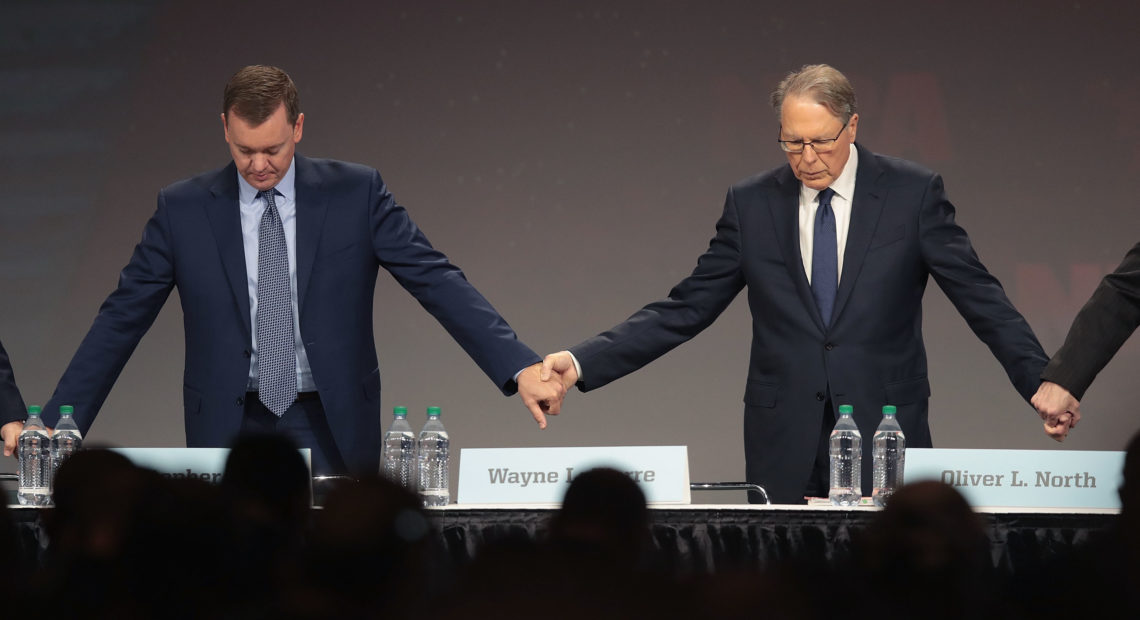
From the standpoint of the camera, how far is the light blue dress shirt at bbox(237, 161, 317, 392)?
378cm

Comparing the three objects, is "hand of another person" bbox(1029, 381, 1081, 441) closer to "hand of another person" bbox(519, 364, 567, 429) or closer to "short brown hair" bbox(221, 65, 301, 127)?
"hand of another person" bbox(519, 364, 567, 429)

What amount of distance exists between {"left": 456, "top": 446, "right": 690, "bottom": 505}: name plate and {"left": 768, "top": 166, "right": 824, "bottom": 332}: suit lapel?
0.81 metres

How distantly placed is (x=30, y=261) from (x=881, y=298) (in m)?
4.25

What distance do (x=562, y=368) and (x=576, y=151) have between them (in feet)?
7.72

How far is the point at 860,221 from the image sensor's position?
388 centimetres

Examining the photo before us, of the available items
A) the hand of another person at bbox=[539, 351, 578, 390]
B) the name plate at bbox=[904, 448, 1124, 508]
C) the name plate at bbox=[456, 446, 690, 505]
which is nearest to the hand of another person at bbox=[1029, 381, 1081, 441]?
the name plate at bbox=[904, 448, 1124, 508]

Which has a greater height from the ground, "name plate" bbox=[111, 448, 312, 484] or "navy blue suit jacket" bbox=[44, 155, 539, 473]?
"navy blue suit jacket" bbox=[44, 155, 539, 473]

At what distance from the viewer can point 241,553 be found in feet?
6.23

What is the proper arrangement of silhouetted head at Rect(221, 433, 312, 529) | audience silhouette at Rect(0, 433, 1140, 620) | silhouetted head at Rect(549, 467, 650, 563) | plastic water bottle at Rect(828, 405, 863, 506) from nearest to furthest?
audience silhouette at Rect(0, 433, 1140, 620)
silhouetted head at Rect(549, 467, 650, 563)
silhouetted head at Rect(221, 433, 312, 529)
plastic water bottle at Rect(828, 405, 863, 506)

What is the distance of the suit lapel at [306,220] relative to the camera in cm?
382

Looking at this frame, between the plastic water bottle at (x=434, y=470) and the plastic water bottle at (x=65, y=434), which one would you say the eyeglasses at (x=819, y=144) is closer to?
the plastic water bottle at (x=434, y=470)

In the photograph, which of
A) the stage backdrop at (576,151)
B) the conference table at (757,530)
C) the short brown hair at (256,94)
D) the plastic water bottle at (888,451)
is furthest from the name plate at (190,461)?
the stage backdrop at (576,151)

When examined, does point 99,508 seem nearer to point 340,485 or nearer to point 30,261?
point 340,485

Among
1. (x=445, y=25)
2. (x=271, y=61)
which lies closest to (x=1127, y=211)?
(x=445, y=25)
